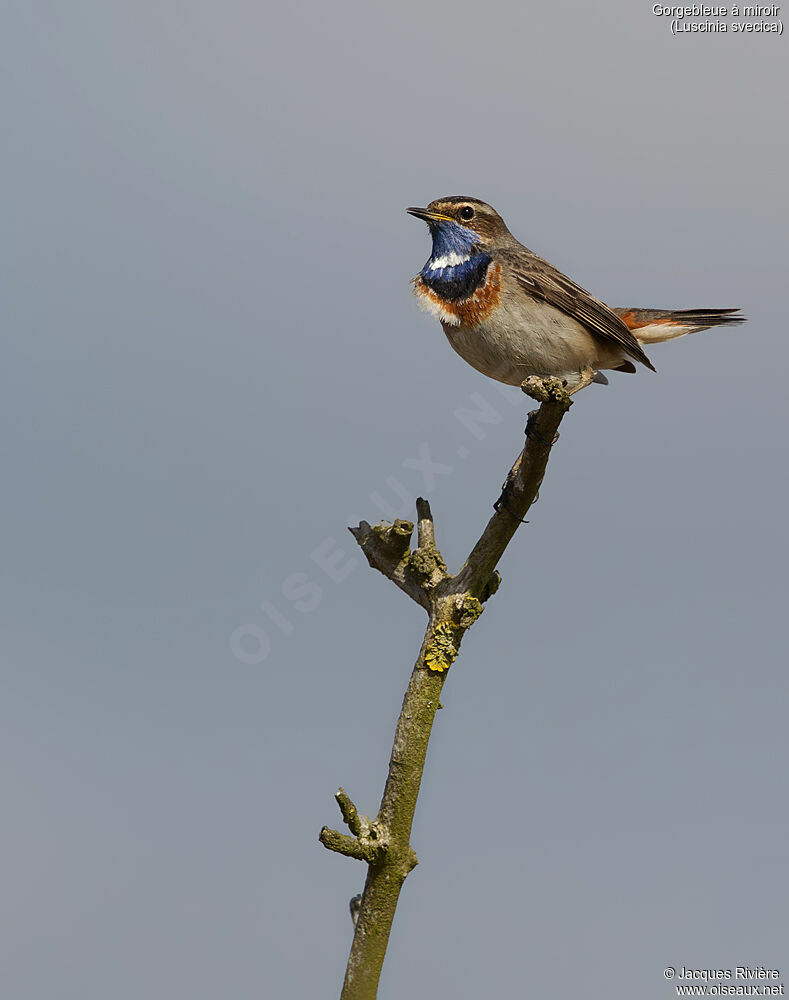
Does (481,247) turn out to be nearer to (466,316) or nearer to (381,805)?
(466,316)

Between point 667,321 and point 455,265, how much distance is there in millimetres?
2523

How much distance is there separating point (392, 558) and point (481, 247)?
3.33 metres

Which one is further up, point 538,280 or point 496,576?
point 538,280

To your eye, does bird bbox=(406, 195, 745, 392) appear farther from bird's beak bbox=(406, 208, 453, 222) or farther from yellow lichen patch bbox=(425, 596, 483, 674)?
yellow lichen patch bbox=(425, 596, 483, 674)

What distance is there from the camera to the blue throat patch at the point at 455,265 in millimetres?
8891

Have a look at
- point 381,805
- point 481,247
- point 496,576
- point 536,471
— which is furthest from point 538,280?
point 381,805

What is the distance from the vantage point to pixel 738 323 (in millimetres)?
10461

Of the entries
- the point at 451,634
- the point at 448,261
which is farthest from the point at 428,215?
the point at 451,634

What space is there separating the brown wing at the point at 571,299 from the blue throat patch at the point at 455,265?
36cm

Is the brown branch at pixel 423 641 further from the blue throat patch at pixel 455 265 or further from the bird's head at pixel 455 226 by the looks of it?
the bird's head at pixel 455 226

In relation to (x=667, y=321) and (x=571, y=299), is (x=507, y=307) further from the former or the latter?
(x=667, y=321)

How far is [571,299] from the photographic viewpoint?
907 centimetres

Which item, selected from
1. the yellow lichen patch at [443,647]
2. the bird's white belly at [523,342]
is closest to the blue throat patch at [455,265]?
the bird's white belly at [523,342]

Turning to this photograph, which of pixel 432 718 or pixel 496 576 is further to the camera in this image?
pixel 496 576
